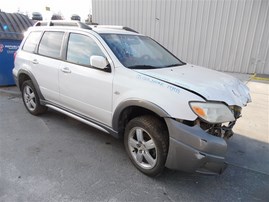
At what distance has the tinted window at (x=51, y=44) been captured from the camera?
3895mm

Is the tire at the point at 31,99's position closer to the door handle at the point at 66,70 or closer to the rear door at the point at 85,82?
the rear door at the point at 85,82

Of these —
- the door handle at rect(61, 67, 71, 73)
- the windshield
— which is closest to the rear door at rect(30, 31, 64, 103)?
the door handle at rect(61, 67, 71, 73)

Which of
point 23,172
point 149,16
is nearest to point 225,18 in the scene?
point 149,16

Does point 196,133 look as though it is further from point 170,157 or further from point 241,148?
point 241,148

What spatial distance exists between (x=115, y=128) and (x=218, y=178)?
1.43 m

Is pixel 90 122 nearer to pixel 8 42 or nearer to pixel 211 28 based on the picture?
pixel 8 42

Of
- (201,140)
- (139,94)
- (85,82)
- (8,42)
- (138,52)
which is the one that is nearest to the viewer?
(201,140)

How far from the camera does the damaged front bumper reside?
7.62 ft

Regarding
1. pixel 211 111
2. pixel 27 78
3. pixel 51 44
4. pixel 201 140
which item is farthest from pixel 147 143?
pixel 27 78

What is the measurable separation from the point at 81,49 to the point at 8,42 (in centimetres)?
419

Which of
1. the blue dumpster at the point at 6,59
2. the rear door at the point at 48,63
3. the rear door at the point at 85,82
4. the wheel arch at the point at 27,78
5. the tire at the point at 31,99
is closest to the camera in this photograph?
the rear door at the point at 85,82

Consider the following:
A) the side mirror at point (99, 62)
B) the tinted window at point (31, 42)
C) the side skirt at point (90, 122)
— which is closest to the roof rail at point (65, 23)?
the tinted window at point (31, 42)

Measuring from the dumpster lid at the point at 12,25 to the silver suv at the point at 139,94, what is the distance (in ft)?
9.06

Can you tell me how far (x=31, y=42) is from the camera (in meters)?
4.54
